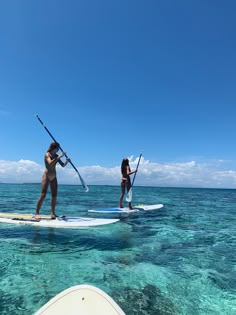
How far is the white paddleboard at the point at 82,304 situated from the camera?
2.99 m

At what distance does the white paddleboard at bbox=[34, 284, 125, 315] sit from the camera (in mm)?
2994

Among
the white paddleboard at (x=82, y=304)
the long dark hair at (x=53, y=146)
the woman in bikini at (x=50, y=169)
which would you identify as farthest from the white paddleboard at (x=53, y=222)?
the white paddleboard at (x=82, y=304)

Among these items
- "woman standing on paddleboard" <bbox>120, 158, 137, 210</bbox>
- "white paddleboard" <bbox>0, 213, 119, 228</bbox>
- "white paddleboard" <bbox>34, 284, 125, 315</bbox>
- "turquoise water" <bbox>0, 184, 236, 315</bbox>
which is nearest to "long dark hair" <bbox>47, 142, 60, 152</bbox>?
"white paddleboard" <bbox>0, 213, 119, 228</bbox>

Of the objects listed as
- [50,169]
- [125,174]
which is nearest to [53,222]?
[50,169]

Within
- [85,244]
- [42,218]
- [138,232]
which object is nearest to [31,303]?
[85,244]

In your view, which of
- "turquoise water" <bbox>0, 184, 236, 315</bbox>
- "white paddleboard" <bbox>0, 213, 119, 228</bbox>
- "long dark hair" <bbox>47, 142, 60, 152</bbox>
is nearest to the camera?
"turquoise water" <bbox>0, 184, 236, 315</bbox>

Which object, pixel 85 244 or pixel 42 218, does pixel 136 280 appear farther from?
pixel 42 218

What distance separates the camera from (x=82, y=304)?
312 cm

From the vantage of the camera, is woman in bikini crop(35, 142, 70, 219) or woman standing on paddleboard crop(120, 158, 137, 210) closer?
woman in bikini crop(35, 142, 70, 219)

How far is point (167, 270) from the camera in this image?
561 centimetres

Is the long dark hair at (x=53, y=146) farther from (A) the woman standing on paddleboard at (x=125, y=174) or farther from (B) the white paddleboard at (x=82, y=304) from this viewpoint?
(B) the white paddleboard at (x=82, y=304)

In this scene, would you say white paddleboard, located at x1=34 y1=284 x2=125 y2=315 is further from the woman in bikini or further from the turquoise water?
the woman in bikini

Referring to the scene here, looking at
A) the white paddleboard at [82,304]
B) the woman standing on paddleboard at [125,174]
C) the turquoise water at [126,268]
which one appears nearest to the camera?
the white paddleboard at [82,304]

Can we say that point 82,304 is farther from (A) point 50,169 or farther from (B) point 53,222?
(A) point 50,169
